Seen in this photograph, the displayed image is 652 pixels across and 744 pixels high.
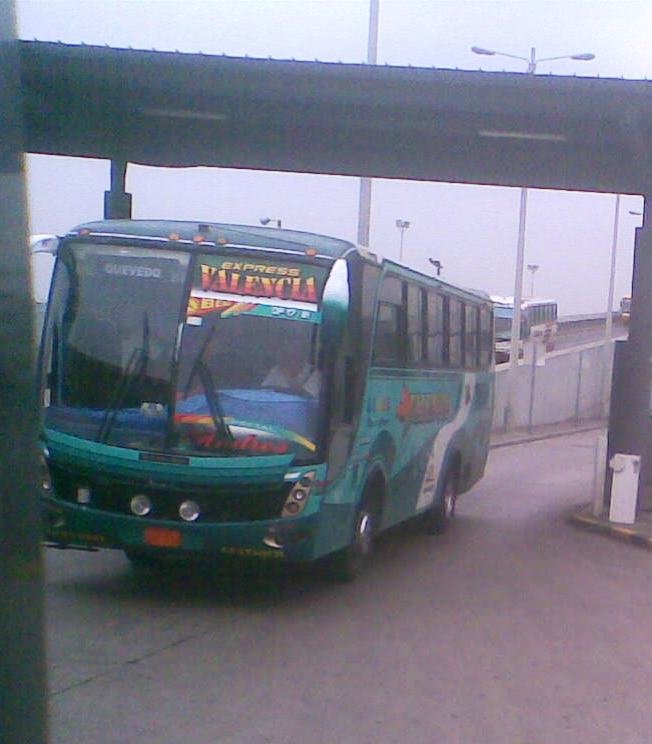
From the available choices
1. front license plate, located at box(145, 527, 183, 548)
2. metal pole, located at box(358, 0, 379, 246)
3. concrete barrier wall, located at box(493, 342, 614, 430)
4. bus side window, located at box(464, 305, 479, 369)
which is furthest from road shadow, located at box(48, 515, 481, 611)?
concrete barrier wall, located at box(493, 342, 614, 430)

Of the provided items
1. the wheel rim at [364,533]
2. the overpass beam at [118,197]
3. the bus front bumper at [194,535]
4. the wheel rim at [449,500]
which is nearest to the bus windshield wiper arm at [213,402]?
the bus front bumper at [194,535]

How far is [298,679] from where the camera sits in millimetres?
7945

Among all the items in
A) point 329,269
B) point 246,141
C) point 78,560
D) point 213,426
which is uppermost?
point 246,141

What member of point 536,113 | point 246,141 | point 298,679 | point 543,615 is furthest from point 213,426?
point 246,141

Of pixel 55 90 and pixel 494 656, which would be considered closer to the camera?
pixel 494 656

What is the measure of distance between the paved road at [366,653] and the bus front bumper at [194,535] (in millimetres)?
513

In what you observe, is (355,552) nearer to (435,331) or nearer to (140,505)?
(140,505)

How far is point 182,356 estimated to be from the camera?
9914mm

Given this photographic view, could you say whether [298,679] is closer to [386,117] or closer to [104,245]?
[104,245]

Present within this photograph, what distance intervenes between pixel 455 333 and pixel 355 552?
4619 millimetres

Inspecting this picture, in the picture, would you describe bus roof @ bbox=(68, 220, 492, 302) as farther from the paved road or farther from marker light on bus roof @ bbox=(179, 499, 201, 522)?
the paved road

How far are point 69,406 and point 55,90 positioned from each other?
6057 millimetres

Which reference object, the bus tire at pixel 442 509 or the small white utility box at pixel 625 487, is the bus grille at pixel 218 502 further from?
the small white utility box at pixel 625 487

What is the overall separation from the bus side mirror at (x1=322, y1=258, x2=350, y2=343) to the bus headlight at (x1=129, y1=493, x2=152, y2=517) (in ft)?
6.26
